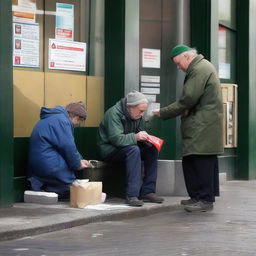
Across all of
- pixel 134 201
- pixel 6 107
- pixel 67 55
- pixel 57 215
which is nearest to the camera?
pixel 57 215

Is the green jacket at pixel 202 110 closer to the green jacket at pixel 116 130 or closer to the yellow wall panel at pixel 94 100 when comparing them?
the green jacket at pixel 116 130

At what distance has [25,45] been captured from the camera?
923 cm

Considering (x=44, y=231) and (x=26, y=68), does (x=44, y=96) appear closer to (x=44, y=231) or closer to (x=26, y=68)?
(x=26, y=68)

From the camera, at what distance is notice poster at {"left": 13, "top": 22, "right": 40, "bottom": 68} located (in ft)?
29.9

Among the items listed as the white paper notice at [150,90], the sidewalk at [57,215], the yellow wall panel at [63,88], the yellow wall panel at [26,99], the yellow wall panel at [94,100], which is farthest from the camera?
the white paper notice at [150,90]

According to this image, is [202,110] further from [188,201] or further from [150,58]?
[150,58]

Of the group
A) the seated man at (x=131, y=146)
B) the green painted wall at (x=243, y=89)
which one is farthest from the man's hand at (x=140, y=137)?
the green painted wall at (x=243, y=89)

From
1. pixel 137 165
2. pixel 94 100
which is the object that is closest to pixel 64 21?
pixel 94 100

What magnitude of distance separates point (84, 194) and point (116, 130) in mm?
824

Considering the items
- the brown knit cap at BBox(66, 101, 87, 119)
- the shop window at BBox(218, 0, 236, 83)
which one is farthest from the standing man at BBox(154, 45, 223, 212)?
the shop window at BBox(218, 0, 236, 83)

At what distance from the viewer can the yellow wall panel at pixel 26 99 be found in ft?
29.5

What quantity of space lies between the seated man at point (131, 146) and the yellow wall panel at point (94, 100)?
1.19m

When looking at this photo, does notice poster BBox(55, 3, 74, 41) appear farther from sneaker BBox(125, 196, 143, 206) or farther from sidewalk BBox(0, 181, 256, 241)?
sneaker BBox(125, 196, 143, 206)

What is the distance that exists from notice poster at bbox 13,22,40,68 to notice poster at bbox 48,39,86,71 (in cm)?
28
